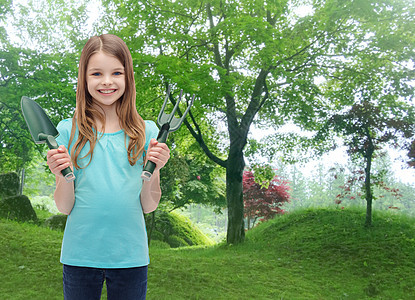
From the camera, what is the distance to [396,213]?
36.3 feet

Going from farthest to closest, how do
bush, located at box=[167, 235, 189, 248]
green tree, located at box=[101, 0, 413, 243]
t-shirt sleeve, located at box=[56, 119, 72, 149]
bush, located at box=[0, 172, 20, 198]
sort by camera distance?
bush, located at box=[167, 235, 189, 248] → bush, located at box=[0, 172, 20, 198] → green tree, located at box=[101, 0, 413, 243] → t-shirt sleeve, located at box=[56, 119, 72, 149]

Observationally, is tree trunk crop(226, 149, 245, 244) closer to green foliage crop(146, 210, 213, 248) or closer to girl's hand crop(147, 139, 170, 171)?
green foliage crop(146, 210, 213, 248)

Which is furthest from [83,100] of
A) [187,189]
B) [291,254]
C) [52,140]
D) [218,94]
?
[187,189]

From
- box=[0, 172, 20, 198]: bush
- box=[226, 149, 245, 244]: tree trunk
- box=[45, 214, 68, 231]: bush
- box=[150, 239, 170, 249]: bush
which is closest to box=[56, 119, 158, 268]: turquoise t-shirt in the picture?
box=[226, 149, 245, 244]: tree trunk

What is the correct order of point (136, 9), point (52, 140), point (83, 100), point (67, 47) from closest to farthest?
point (52, 140), point (83, 100), point (136, 9), point (67, 47)

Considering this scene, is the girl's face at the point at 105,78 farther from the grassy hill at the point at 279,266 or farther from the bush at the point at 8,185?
the bush at the point at 8,185

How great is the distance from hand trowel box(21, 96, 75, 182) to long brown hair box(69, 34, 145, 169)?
20 centimetres

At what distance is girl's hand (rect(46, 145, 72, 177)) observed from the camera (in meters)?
1.52

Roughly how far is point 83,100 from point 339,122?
9259 millimetres

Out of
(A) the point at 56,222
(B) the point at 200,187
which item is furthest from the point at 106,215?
(B) the point at 200,187

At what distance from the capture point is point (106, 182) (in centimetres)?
175

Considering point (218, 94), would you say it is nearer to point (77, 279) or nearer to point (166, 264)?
point (166, 264)

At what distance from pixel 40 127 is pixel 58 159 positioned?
0.59 feet

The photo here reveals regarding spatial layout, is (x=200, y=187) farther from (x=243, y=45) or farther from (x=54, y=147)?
(x=54, y=147)
